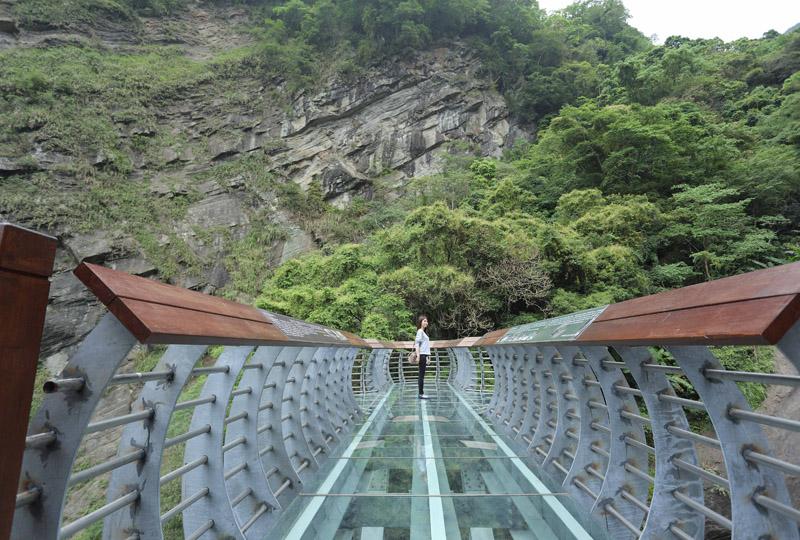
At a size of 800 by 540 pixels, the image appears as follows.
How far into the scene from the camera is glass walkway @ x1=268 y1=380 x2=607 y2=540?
7.86 ft

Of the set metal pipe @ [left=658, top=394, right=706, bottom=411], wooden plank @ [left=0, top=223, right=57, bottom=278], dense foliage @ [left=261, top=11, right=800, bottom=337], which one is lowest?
metal pipe @ [left=658, top=394, right=706, bottom=411]

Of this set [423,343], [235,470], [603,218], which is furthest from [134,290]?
[603,218]

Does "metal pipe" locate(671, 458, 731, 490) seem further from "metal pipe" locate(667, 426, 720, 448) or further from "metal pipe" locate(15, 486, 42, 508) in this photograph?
"metal pipe" locate(15, 486, 42, 508)

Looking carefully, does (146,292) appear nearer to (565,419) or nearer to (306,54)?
(565,419)

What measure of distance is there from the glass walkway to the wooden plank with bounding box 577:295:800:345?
4.86 feet

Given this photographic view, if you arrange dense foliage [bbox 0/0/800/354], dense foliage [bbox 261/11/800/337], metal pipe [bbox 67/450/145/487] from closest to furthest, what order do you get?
1. metal pipe [bbox 67/450/145/487]
2. dense foliage [bbox 261/11/800/337]
3. dense foliage [bbox 0/0/800/354]

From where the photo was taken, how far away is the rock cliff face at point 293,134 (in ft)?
89.2

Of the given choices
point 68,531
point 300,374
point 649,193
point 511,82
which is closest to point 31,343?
point 68,531

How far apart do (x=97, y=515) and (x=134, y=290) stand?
0.64 meters

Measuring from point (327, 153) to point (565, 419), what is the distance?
29.7 metres

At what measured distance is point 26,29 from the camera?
2967 cm

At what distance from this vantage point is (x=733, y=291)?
3.60 feet

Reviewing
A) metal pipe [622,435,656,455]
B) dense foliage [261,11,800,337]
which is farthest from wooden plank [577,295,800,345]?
dense foliage [261,11,800,337]

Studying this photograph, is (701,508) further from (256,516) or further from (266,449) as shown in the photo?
(266,449)
